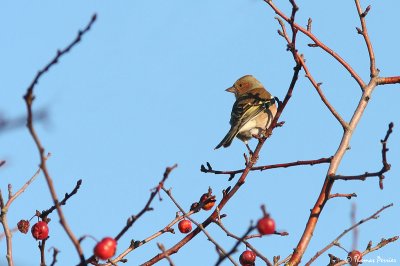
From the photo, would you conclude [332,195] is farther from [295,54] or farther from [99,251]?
[99,251]

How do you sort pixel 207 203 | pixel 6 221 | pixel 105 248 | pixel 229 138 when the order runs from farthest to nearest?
1. pixel 229 138
2. pixel 207 203
3. pixel 6 221
4. pixel 105 248

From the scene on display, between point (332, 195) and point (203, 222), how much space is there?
97 cm

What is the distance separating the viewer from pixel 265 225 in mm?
3088

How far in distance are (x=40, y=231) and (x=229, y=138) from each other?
3.94m

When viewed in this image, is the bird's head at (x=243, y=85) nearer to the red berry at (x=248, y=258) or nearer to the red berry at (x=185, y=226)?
the red berry at (x=185, y=226)

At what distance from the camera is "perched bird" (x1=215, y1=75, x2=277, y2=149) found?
29.5 feet

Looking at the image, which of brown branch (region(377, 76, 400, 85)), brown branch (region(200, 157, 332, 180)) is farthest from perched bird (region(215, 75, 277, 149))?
brown branch (region(377, 76, 400, 85))

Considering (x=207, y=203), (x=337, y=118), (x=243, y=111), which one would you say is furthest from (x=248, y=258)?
(x=243, y=111)

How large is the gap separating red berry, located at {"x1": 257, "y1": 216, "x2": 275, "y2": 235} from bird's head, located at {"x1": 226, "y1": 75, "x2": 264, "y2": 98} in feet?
26.2

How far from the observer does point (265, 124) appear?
9.41 meters

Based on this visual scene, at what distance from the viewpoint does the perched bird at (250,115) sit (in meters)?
9.00

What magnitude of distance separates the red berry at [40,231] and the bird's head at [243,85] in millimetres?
6322

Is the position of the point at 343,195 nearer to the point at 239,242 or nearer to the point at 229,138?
the point at 239,242

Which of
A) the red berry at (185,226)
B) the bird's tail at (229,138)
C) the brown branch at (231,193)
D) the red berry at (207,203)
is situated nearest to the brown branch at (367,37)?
the brown branch at (231,193)
